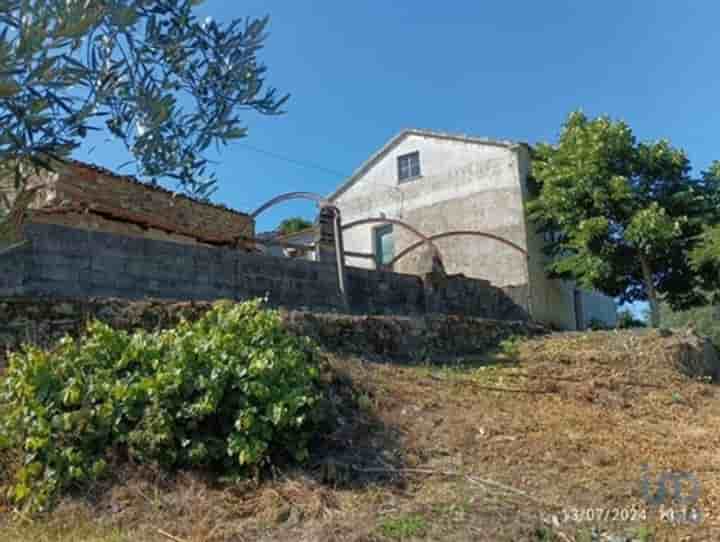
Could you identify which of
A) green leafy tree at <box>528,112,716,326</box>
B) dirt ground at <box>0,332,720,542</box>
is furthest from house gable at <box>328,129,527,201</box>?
dirt ground at <box>0,332,720,542</box>

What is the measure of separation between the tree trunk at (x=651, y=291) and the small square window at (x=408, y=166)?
5.92 meters

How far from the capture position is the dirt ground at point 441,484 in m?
3.27

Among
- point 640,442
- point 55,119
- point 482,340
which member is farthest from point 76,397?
point 482,340

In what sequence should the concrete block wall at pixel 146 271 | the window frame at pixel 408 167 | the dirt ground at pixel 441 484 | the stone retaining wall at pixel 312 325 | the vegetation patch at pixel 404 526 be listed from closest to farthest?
the vegetation patch at pixel 404 526, the dirt ground at pixel 441 484, the stone retaining wall at pixel 312 325, the concrete block wall at pixel 146 271, the window frame at pixel 408 167

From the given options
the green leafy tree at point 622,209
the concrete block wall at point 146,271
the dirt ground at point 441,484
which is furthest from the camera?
the green leafy tree at point 622,209

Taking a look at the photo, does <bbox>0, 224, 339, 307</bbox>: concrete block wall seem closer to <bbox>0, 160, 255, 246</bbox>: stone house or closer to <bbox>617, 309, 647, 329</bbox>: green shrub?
<bbox>0, 160, 255, 246</bbox>: stone house

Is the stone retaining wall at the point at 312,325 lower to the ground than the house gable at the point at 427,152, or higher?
lower

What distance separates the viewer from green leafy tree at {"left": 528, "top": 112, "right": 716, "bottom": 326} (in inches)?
507

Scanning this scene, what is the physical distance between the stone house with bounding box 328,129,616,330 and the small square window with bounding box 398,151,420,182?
1.0 inches

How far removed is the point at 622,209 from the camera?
514 inches

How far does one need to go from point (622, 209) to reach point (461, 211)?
3805 mm

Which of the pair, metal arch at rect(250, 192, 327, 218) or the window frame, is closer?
metal arch at rect(250, 192, 327, 218)

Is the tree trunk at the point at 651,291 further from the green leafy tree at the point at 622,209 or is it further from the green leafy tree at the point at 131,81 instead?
the green leafy tree at the point at 131,81

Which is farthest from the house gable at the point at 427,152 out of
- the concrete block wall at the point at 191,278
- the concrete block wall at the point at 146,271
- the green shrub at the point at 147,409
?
the green shrub at the point at 147,409
